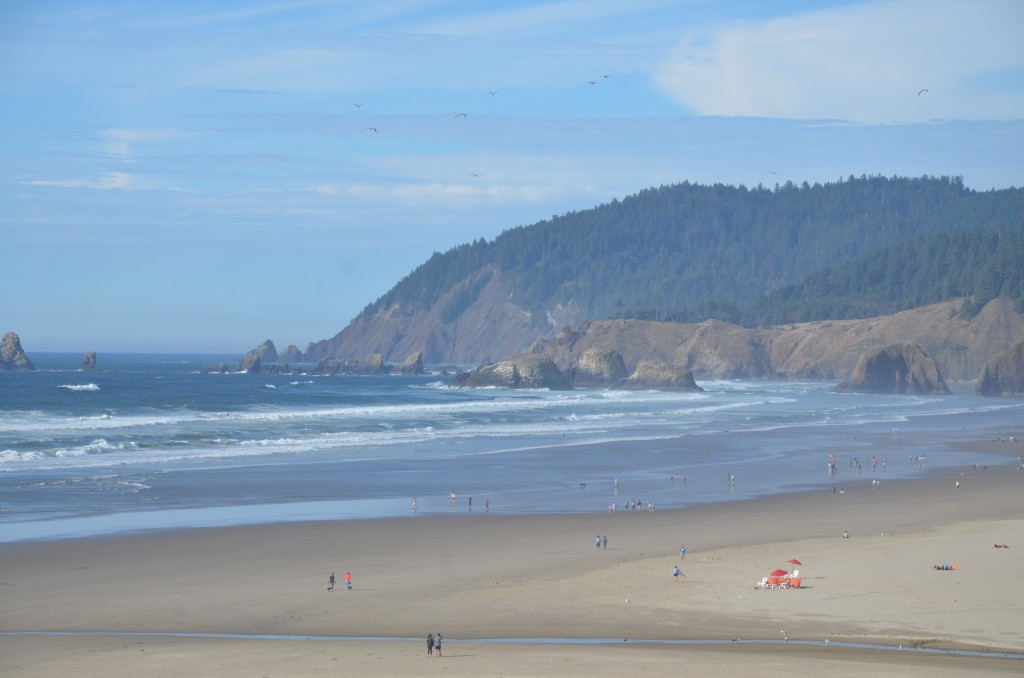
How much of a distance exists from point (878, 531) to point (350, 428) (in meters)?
34.8

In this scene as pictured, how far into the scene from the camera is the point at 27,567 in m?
23.1

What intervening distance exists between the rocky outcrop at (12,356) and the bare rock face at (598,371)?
2560 inches

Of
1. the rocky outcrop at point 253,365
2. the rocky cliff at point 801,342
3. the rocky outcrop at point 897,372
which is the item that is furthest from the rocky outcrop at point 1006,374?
the rocky outcrop at point 253,365

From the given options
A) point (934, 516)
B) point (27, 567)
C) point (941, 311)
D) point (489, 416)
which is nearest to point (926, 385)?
point (941, 311)

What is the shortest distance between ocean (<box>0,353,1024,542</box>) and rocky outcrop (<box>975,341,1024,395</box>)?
639 inches

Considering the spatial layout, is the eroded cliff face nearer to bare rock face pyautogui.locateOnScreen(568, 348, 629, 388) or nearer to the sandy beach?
bare rock face pyautogui.locateOnScreen(568, 348, 629, 388)

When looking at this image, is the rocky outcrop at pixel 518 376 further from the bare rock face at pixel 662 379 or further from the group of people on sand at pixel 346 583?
the group of people on sand at pixel 346 583

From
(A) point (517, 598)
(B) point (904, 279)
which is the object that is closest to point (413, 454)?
(A) point (517, 598)

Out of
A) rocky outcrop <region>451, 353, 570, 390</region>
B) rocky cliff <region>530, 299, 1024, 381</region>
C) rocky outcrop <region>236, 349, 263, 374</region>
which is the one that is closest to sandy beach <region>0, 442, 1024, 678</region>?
rocky outcrop <region>451, 353, 570, 390</region>

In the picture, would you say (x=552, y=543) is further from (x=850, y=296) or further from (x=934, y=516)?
(x=850, y=296)

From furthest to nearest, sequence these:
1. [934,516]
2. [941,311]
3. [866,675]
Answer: [941,311]
[934,516]
[866,675]

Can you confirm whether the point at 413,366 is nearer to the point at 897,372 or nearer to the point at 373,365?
the point at 373,365

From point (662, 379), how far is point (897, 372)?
74.0 ft

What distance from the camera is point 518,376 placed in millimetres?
115438
